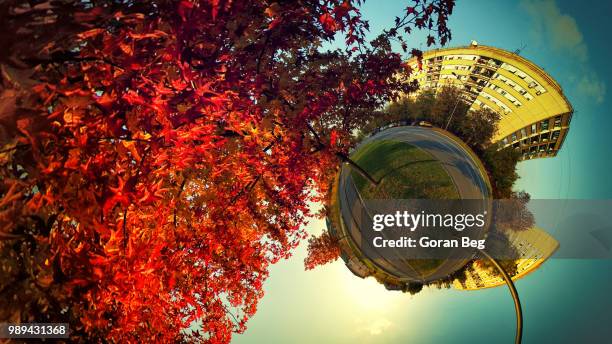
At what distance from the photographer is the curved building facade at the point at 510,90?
8922mm

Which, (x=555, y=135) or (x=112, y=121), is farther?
(x=555, y=135)

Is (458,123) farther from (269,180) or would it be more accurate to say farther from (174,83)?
(174,83)

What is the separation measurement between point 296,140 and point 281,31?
2.89m

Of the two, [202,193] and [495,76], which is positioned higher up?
[495,76]

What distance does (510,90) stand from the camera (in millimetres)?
10578

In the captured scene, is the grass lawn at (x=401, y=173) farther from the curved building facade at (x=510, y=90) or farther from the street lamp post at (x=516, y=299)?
the street lamp post at (x=516, y=299)

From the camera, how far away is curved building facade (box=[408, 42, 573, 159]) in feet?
29.3

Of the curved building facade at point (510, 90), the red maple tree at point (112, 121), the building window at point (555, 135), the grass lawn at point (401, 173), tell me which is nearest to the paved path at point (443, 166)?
the grass lawn at point (401, 173)

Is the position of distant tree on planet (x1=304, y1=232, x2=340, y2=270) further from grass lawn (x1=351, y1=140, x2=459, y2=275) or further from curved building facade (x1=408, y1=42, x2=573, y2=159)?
curved building facade (x1=408, y1=42, x2=573, y2=159)

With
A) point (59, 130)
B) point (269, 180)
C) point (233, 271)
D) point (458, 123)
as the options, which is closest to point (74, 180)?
point (59, 130)

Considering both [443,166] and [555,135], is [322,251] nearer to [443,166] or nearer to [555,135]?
[443,166]

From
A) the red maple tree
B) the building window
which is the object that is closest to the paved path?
the building window

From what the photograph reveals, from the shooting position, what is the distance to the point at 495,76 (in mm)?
11047

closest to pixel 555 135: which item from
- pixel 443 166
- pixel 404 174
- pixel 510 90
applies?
pixel 510 90
